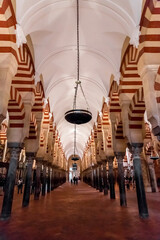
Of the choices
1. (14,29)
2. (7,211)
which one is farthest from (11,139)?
(14,29)

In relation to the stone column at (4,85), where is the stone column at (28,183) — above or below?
below

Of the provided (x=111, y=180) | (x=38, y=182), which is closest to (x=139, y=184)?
(x=111, y=180)

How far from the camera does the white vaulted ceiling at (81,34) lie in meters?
4.02

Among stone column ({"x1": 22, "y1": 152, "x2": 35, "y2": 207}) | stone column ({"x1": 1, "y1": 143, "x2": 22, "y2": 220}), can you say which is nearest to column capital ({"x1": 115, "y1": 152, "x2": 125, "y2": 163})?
stone column ({"x1": 22, "y1": 152, "x2": 35, "y2": 207})

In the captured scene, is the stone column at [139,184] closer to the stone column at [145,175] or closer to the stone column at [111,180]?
the stone column at [111,180]

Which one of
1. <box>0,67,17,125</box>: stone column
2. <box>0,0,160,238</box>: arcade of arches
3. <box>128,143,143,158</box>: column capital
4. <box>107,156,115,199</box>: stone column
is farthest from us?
<box>107,156,115,199</box>: stone column

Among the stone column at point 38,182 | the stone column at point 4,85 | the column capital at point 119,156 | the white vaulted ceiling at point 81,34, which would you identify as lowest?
the stone column at point 38,182

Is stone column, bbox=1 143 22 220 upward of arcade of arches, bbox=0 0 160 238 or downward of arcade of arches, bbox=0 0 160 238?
downward

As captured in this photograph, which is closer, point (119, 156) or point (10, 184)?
point (10, 184)

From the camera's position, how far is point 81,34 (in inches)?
227

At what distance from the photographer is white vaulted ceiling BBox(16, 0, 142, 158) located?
4016 millimetres

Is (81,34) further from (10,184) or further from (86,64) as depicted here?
(10,184)

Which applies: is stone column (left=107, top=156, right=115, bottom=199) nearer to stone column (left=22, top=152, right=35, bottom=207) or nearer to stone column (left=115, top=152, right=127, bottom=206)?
stone column (left=115, top=152, right=127, bottom=206)

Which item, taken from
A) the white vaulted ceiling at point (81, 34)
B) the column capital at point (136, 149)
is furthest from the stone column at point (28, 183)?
the column capital at point (136, 149)
